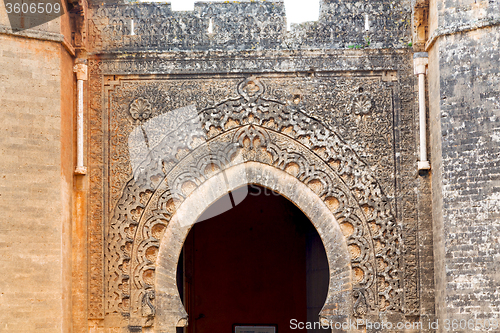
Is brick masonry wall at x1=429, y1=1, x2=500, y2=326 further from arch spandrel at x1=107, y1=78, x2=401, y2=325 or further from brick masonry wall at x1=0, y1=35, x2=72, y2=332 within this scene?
brick masonry wall at x1=0, y1=35, x2=72, y2=332

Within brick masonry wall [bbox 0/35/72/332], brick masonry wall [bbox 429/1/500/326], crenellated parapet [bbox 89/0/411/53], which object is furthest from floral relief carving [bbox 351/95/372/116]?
brick masonry wall [bbox 0/35/72/332]

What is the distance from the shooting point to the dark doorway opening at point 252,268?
33.6 feet

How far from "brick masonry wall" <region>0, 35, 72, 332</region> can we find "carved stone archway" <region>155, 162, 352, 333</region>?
1.02 m

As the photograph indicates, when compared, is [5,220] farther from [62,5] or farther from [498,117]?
[498,117]

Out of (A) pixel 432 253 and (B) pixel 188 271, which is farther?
(B) pixel 188 271

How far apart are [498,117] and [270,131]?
2.34 metres

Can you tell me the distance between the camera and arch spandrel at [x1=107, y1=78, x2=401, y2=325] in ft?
22.4

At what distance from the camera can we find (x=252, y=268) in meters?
10.4

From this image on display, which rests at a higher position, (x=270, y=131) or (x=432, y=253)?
(x=270, y=131)

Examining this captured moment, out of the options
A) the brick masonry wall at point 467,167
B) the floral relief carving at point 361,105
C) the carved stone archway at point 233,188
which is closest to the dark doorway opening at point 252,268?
the carved stone archway at point 233,188

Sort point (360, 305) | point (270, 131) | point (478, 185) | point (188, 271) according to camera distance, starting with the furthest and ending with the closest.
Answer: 1. point (188, 271)
2. point (270, 131)
3. point (360, 305)
4. point (478, 185)

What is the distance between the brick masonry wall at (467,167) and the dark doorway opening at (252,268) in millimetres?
3742

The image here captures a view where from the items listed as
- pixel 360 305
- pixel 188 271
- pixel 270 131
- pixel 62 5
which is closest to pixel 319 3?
pixel 270 131

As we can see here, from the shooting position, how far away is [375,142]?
706cm
